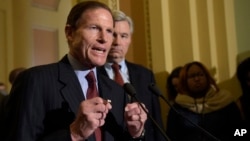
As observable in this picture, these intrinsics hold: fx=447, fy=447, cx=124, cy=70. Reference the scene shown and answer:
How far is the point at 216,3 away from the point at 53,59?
234 cm

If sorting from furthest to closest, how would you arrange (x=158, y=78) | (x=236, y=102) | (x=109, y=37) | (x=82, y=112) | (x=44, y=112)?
(x=158, y=78) → (x=236, y=102) → (x=109, y=37) → (x=44, y=112) → (x=82, y=112)

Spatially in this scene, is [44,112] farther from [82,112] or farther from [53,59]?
[53,59]

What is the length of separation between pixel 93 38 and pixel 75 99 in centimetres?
24

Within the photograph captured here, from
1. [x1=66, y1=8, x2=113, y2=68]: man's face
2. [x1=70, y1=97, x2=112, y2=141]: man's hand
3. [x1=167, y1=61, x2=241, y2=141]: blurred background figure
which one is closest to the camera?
[x1=70, y1=97, x2=112, y2=141]: man's hand

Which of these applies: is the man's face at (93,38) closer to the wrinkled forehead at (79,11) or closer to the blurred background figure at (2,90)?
the wrinkled forehead at (79,11)

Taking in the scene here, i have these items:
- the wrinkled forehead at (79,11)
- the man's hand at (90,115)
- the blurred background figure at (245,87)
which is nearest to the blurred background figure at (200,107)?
the blurred background figure at (245,87)

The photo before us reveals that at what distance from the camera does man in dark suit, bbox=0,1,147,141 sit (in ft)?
5.05

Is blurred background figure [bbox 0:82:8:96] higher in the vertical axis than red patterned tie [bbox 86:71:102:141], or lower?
lower

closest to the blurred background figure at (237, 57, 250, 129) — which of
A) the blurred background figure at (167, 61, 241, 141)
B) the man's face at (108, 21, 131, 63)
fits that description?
the blurred background figure at (167, 61, 241, 141)

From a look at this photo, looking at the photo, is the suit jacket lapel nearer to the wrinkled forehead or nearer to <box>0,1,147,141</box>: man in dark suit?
<box>0,1,147,141</box>: man in dark suit

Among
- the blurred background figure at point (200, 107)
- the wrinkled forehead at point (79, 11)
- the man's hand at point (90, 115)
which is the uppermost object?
the wrinkled forehead at point (79, 11)

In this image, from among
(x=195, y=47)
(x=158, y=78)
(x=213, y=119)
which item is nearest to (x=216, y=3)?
(x=195, y=47)

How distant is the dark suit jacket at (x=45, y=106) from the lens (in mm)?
1583

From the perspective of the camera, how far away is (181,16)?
3.57 metres
